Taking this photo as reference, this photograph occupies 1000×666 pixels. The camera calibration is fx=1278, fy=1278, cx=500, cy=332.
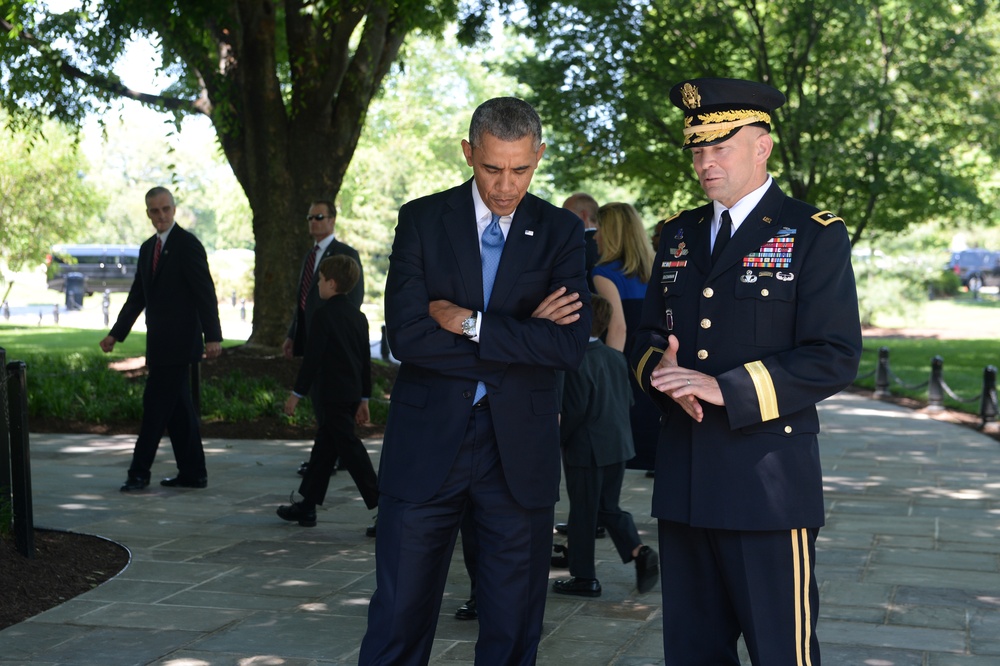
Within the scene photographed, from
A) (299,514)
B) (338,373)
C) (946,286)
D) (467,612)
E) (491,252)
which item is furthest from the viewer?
(946,286)

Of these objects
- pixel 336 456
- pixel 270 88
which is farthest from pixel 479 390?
pixel 270 88

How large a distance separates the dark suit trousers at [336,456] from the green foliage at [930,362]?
30.7 feet

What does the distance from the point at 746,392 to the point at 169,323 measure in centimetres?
654

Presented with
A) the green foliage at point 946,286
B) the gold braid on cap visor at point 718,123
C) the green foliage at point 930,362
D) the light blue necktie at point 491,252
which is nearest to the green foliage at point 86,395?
the green foliage at point 930,362

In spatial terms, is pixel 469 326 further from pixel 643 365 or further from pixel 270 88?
pixel 270 88

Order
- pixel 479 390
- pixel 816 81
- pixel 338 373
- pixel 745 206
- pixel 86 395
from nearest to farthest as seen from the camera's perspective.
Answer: pixel 745 206 < pixel 479 390 < pixel 338 373 < pixel 86 395 < pixel 816 81

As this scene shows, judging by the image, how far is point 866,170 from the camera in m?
23.3

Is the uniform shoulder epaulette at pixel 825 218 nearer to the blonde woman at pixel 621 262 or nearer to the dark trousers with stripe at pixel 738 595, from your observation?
the dark trousers with stripe at pixel 738 595

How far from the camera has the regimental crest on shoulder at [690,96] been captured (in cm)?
377

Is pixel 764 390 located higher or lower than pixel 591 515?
higher

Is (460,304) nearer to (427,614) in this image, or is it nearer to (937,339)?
(427,614)

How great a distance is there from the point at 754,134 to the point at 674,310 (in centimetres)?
58

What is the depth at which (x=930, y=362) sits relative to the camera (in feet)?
72.9

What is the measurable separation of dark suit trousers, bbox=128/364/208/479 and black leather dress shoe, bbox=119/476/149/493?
26 millimetres
